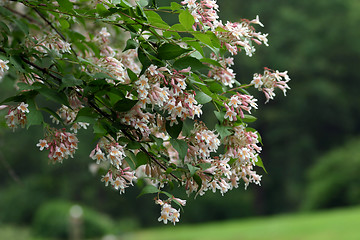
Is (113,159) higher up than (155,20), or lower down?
lower down

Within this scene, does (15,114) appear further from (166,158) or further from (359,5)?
(359,5)

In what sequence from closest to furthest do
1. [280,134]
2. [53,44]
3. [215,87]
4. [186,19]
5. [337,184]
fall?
[186,19]
[215,87]
[53,44]
[337,184]
[280,134]

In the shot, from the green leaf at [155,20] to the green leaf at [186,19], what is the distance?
0.18ft

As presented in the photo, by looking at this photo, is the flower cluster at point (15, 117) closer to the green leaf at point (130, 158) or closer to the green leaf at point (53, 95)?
the green leaf at point (53, 95)

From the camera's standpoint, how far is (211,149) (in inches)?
66.0

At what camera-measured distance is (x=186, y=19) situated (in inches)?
59.3

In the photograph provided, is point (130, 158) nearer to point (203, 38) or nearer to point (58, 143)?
point (58, 143)

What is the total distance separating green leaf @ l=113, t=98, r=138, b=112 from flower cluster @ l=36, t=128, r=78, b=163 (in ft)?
0.66

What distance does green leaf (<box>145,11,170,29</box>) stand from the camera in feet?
5.01

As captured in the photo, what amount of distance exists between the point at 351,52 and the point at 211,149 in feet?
67.6

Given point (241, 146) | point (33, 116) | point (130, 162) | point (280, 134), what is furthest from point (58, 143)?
point (280, 134)

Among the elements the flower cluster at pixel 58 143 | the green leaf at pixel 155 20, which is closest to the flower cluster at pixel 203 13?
the green leaf at pixel 155 20

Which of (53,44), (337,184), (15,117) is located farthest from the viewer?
(337,184)

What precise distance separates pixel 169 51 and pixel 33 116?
464 mm
